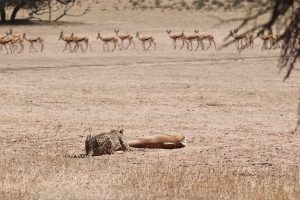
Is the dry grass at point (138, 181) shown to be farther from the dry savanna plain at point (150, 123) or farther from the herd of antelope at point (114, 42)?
the herd of antelope at point (114, 42)

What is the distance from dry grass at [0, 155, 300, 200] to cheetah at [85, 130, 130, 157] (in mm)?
745

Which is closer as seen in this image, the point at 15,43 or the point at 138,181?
the point at 138,181

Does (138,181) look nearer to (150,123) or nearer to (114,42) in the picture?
(150,123)

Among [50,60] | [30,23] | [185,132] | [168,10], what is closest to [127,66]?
[50,60]

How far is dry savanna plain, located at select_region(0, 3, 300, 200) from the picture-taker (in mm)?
11000

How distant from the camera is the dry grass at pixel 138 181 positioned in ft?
34.3

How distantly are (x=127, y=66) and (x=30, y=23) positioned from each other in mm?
29544

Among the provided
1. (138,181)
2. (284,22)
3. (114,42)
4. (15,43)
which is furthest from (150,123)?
(15,43)

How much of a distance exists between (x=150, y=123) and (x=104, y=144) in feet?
13.5

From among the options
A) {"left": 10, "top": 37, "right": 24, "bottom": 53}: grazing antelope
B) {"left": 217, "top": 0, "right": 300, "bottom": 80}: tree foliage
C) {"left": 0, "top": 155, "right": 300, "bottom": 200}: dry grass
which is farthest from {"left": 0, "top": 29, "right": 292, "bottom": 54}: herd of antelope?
{"left": 217, "top": 0, "right": 300, "bottom": 80}: tree foliage

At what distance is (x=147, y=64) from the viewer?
34062 mm

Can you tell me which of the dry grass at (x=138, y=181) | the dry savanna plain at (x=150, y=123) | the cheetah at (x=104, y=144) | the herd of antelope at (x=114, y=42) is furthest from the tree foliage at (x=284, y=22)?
the herd of antelope at (x=114, y=42)

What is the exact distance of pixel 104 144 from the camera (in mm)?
13961

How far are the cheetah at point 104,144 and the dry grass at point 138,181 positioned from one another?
745 mm
